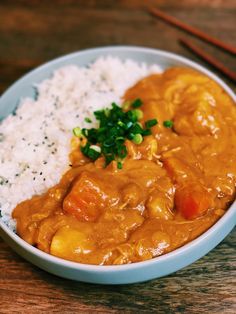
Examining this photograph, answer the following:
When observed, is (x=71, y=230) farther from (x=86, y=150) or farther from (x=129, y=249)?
(x=86, y=150)

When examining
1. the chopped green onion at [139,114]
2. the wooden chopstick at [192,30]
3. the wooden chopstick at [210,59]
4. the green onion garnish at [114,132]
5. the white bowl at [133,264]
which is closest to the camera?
the white bowl at [133,264]

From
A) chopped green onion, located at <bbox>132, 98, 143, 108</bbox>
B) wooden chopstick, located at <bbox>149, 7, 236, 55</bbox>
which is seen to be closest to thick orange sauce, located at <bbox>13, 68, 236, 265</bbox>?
chopped green onion, located at <bbox>132, 98, 143, 108</bbox>

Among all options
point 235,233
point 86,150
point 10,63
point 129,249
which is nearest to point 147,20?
point 10,63

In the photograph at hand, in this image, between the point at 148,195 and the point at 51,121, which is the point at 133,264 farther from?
the point at 51,121

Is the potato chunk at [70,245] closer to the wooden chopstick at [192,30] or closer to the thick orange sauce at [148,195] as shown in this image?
the thick orange sauce at [148,195]

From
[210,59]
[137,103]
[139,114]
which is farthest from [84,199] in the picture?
[210,59]

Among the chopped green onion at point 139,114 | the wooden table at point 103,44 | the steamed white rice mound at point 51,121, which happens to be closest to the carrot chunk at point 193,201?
the wooden table at point 103,44

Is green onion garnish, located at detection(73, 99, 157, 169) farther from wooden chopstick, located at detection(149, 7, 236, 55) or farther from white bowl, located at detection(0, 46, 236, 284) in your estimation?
wooden chopstick, located at detection(149, 7, 236, 55)
